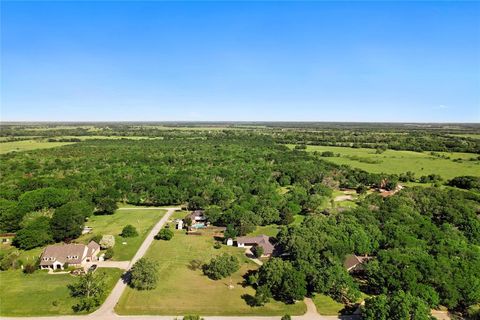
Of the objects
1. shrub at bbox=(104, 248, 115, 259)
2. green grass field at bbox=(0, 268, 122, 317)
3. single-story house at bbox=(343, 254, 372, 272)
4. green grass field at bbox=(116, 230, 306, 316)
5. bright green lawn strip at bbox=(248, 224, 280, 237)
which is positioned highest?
single-story house at bbox=(343, 254, 372, 272)

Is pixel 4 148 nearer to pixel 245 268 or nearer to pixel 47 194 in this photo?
pixel 47 194

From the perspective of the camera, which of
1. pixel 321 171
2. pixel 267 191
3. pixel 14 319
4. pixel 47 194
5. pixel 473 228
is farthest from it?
pixel 321 171

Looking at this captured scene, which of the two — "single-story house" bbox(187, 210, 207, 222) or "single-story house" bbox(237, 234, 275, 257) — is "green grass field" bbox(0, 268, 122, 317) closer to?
"single-story house" bbox(237, 234, 275, 257)

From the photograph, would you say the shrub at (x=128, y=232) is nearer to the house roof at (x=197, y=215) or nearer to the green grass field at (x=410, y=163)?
the house roof at (x=197, y=215)

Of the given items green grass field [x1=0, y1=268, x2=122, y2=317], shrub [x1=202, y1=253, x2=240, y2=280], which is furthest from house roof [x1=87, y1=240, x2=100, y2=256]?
shrub [x1=202, y1=253, x2=240, y2=280]

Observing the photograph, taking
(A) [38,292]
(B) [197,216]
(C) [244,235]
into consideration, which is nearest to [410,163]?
(C) [244,235]

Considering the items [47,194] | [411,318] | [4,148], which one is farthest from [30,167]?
[411,318]

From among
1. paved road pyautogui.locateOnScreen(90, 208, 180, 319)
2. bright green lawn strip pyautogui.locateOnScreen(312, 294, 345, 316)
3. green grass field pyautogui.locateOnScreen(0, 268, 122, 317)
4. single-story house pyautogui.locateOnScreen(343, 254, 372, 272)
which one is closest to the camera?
paved road pyautogui.locateOnScreen(90, 208, 180, 319)
